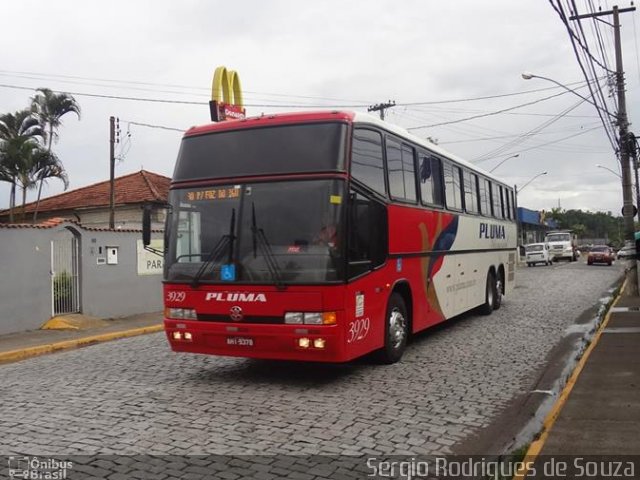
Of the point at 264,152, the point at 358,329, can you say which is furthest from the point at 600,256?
the point at 264,152

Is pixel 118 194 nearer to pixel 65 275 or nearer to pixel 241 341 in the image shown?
pixel 65 275

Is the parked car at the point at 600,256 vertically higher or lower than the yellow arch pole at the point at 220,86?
lower

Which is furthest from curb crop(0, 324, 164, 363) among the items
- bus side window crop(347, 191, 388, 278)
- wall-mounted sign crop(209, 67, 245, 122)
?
wall-mounted sign crop(209, 67, 245, 122)

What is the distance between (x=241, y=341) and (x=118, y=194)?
22.1m

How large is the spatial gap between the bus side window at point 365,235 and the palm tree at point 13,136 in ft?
67.1

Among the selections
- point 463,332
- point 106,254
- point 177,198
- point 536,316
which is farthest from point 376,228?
point 106,254

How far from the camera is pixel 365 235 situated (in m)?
7.18

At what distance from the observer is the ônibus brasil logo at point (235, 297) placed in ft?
22.2

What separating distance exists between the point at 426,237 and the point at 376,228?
2208mm

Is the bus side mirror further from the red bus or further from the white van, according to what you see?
the white van

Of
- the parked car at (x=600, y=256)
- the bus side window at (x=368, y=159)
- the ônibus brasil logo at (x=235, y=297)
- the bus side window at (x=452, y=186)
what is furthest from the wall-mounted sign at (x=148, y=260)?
the parked car at (x=600, y=256)

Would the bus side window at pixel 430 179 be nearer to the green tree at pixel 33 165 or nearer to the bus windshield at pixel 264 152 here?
the bus windshield at pixel 264 152

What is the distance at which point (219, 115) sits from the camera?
56.9 ft

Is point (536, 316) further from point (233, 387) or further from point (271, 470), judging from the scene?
point (271, 470)
